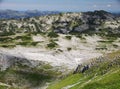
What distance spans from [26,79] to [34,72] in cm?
1699

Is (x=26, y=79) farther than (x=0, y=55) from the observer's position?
No

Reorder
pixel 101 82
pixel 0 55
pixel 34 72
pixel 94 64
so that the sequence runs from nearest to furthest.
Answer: pixel 101 82, pixel 94 64, pixel 34 72, pixel 0 55

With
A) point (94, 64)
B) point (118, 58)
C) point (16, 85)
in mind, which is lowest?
point (16, 85)

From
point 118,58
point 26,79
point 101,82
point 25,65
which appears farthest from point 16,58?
point 101,82

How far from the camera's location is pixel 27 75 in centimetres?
16825

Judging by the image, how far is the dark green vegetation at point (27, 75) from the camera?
155 metres

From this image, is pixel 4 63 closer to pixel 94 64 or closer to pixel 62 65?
pixel 62 65

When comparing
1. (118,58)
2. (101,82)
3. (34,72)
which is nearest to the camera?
(101,82)

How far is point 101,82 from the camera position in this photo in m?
49.7

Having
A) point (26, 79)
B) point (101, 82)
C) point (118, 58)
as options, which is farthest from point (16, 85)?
point (101, 82)

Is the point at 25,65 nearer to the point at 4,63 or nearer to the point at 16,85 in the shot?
the point at 4,63

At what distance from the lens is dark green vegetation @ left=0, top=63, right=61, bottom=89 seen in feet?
507

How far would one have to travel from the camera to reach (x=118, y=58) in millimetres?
69688

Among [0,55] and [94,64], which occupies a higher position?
[94,64]
